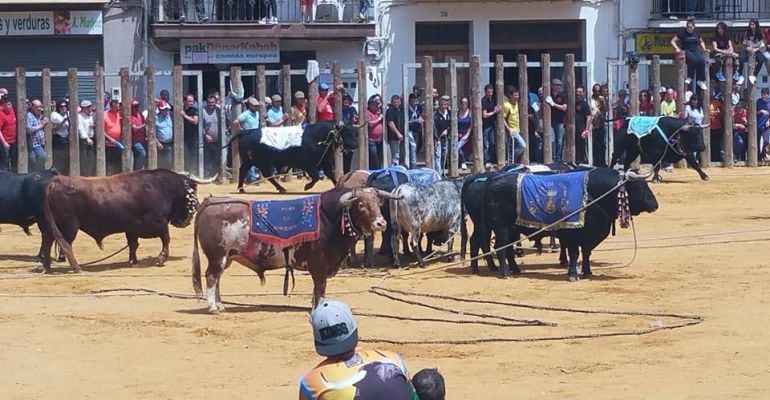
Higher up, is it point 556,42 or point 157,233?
point 556,42

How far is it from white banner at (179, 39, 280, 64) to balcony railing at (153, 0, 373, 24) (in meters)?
0.45

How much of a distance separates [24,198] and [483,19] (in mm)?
16719

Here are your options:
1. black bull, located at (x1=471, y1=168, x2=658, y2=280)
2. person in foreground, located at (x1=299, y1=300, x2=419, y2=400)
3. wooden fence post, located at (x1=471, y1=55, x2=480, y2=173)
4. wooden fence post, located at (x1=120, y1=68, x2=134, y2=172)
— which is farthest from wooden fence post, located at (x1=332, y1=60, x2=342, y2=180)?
person in foreground, located at (x1=299, y1=300, x2=419, y2=400)

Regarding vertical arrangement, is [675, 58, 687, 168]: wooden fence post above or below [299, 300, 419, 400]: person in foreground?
above

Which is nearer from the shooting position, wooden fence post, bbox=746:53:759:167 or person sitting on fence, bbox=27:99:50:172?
person sitting on fence, bbox=27:99:50:172

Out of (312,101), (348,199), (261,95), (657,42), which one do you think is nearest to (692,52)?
(657,42)

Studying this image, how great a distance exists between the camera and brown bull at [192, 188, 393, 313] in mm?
15547

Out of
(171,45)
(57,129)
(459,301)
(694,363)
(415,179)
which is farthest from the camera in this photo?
(171,45)

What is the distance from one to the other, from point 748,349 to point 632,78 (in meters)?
17.6

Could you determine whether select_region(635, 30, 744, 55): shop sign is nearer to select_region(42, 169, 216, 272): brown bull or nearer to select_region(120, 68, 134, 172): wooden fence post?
select_region(120, 68, 134, 172): wooden fence post

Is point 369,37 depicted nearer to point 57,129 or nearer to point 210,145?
point 210,145

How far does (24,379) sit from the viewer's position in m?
12.9

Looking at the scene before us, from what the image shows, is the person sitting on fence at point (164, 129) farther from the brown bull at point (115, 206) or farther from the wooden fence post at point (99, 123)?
the brown bull at point (115, 206)

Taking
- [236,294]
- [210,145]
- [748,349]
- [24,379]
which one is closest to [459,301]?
[236,294]
